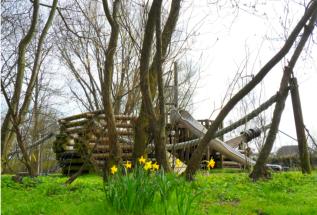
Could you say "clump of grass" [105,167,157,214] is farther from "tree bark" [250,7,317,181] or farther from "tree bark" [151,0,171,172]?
"tree bark" [250,7,317,181]

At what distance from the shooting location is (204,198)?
4.54m

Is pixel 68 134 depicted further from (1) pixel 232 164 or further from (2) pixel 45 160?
(2) pixel 45 160

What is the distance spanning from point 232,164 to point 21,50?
8258 mm

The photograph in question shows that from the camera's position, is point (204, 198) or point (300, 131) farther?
point (300, 131)


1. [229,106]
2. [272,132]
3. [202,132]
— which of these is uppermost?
[202,132]

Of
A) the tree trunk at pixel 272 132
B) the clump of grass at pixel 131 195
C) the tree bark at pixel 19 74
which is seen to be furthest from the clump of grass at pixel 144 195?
the tree bark at pixel 19 74

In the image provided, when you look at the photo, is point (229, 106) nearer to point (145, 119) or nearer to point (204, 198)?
point (145, 119)

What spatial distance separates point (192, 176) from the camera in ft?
18.1

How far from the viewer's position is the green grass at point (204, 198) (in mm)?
4008

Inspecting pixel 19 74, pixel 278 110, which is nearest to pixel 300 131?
pixel 278 110

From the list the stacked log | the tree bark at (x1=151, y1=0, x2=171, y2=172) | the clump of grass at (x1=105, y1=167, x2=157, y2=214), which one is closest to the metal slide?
the stacked log

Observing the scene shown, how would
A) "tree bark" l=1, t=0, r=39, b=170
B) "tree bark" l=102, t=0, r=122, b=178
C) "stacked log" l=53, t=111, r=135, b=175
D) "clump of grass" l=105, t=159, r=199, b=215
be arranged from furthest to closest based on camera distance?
1. "stacked log" l=53, t=111, r=135, b=175
2. "tree bark" l=1, t=0, r=39, b=170
3. "tree bark" l=102, t=0, r=122, b=178
4. "clump of grass" l=105, t=159, r=199, b=215

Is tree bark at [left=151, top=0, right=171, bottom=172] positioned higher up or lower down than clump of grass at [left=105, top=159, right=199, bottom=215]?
higher up

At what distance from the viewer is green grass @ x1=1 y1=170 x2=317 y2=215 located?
13.1 ft
